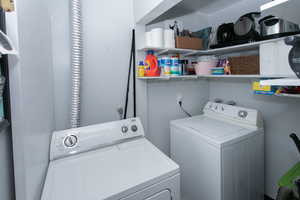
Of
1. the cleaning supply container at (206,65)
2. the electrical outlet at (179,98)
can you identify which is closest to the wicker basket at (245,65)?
the cleaning supply container at (206,65)

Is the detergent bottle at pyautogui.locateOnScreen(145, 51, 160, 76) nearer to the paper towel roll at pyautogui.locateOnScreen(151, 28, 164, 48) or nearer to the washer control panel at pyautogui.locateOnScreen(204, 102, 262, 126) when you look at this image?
the paper towel roll at pyautogui.locateOnScreen(151, 28, 164, 48)

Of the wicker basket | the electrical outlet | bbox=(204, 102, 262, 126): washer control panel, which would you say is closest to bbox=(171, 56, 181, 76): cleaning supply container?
the electrical outlet

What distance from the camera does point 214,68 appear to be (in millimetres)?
1800

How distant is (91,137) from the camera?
1.25m

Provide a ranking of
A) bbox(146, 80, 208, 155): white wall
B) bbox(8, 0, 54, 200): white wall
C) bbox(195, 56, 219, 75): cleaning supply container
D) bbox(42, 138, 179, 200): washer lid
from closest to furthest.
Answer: bbox(8, 0, 54, 200): white wall
bbox(42, 138, 179, 200): washer lid
bbox(195, 56, 219, 75): cleaning supply container
bbox(146, 80, 208, 155): white wall

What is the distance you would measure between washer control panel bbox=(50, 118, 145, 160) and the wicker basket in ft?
4.01

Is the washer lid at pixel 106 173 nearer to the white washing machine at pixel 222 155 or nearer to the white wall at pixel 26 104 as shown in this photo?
the white wall at pixel 26 104

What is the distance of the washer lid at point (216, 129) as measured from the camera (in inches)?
53.9

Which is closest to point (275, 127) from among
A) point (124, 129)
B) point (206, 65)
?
point (206, 65)

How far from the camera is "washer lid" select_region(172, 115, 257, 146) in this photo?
4.49 ft

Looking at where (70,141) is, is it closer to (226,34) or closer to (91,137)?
(91,137)

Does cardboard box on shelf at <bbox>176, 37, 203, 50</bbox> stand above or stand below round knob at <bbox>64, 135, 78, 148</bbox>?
above

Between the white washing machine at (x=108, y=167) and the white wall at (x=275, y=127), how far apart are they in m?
1.42

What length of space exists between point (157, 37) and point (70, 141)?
128cm
